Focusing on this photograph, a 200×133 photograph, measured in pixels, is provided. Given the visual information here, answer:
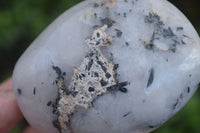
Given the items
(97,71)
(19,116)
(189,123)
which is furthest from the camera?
(189,123)

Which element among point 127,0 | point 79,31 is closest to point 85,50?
point 79,31

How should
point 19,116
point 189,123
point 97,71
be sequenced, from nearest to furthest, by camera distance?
point 97,71 < point 19,116 < point 189,123

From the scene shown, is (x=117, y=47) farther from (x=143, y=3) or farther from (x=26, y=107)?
(x=26, y=107)

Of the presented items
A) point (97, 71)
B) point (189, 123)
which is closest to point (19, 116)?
point (97, 71)

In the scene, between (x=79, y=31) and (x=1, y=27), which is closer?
(x=79, y=31)

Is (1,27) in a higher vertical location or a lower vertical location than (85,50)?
higher

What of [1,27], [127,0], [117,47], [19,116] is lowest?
[19,116]
